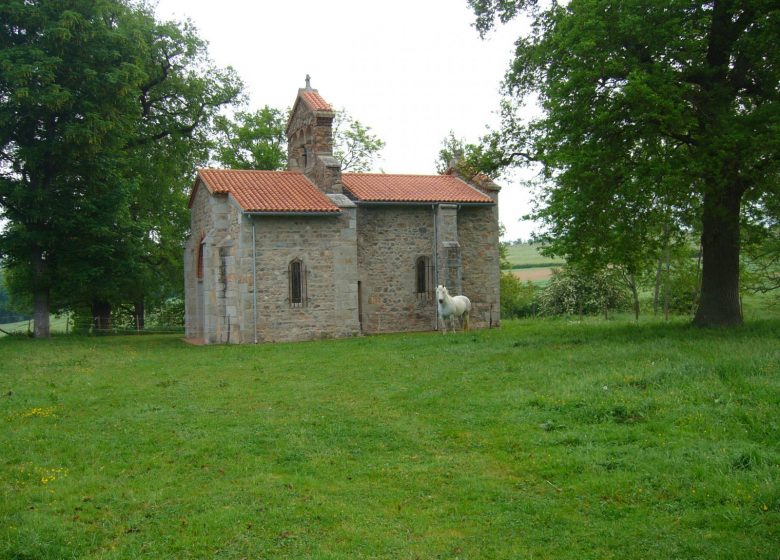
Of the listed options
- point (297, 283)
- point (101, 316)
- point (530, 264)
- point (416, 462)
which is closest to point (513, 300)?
point (530, 264)

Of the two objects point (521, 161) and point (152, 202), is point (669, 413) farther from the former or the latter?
point (152, 202)

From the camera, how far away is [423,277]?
2830 cm

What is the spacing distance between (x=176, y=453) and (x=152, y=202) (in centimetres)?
2876

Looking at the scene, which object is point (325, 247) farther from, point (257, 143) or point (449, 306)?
point (257, 143)

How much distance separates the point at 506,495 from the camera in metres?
7.28

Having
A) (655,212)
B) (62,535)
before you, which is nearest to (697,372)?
(655,212)

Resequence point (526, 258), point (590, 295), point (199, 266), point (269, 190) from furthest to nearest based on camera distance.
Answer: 1. point (526, 258)
2. point (590, 295)
3. point (199, 266)
4. point (269, 190)

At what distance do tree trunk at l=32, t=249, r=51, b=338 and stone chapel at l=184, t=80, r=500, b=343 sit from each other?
5.75 meters

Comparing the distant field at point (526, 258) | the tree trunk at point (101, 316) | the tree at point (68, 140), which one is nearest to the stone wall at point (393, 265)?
the tree at point (68, 140)

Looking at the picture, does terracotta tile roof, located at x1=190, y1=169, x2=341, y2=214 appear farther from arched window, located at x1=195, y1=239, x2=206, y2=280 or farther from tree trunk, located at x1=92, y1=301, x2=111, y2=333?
tree trunk, located at x1=92, y1=301, x2=111, y2=333

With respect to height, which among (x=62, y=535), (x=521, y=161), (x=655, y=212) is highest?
(x=521, y=161)

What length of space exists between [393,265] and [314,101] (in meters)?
7.39

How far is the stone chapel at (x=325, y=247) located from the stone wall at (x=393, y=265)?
0.13 feet

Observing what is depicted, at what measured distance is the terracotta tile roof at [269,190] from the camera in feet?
80.8
